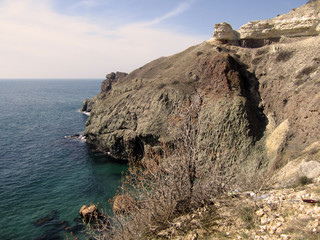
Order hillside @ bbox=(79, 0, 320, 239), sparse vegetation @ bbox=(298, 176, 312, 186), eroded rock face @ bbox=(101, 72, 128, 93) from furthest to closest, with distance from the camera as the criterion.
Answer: eroded rock face @ bbox=(101, 72, 128, 93), sparse vegetation @ bbox=(298, 176, 312, 186), hillside @ bbox=(79, 0, 320, 239)

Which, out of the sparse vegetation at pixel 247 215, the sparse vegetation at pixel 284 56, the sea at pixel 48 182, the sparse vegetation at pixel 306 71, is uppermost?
the sparse vegetation at pixel 284 56

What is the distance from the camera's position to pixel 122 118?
40500 mm

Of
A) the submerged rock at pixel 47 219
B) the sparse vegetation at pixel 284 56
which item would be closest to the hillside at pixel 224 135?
the sparse vegetation at pixel 284 56

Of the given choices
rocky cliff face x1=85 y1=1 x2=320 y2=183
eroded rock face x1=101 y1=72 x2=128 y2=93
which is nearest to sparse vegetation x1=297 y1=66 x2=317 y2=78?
rocky cliff face x1=85 y1=1 x2=320 y2=183

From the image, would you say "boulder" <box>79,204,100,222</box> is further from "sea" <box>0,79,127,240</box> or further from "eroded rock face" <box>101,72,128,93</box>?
"eroded rock face" <box>101,72,128,93</box>

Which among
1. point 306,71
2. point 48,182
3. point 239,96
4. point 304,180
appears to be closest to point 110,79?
point 48,182

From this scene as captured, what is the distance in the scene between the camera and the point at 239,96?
104 ft

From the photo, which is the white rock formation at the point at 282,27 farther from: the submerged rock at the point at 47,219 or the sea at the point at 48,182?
the submerged rock at the point at 47,219

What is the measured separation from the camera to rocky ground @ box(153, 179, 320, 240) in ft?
22.5

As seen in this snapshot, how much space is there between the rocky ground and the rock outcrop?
1635 inches

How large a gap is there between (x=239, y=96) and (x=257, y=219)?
26116 mm

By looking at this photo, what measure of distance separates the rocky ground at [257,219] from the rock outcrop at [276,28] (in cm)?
4153

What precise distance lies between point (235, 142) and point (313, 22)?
28.9m

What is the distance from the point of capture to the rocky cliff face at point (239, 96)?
1024 inches
